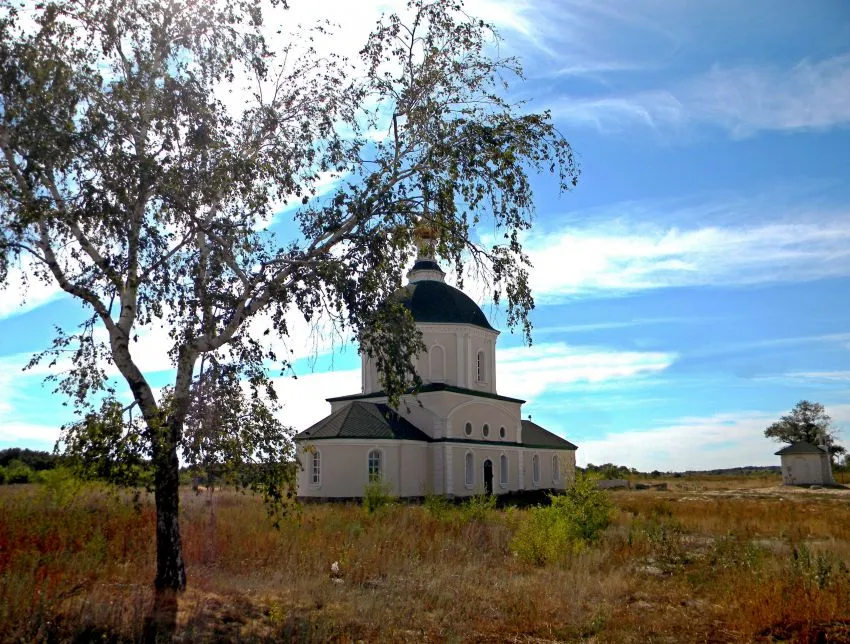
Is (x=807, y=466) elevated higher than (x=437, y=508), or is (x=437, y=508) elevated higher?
(x=807, y=466)

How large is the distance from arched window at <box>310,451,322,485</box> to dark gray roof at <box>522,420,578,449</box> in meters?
14.2

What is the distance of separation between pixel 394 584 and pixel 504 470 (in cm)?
2683

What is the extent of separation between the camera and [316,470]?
30672 millimetres

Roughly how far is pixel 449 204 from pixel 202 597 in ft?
20.9

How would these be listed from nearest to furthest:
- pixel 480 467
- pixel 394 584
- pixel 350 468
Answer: pixel 394 584 → pixel 350 468 → pixel 480 467

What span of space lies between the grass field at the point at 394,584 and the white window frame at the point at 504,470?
20071 millimetres

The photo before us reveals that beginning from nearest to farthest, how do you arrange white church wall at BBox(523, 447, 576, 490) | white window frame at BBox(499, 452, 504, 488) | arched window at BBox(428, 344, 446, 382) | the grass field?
the grass field → arched window at BBox(428, 344, 446, 382) → white window frame at BBox(499, 452, 504, 488) → white church wall at BBox(523, 447, 576, 490)

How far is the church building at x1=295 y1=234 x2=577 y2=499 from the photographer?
Result: 30625mm

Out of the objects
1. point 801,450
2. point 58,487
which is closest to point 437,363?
point 58,487

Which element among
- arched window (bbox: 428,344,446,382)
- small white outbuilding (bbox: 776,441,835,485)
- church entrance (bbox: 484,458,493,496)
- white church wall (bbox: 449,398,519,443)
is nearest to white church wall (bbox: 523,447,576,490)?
white church wall (bbox: 449,398,519,443)

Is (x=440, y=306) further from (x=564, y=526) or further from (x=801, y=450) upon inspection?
(x=801, y=450)

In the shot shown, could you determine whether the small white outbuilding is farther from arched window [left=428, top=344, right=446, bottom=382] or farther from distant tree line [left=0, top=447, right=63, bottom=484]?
distant tree line [left=0, top=447, right=63, bottom=484]

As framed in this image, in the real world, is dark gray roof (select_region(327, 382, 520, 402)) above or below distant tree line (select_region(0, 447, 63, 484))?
above

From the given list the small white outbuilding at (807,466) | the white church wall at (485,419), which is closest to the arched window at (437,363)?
the white church wall at (485,419)
